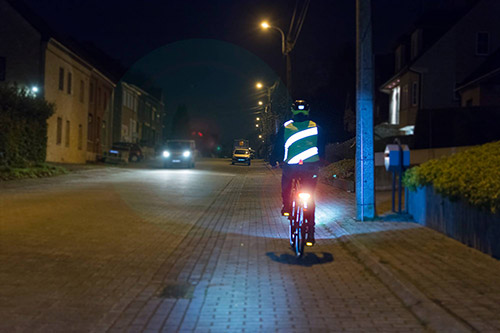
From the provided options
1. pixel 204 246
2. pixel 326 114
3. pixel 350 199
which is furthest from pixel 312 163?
pixel 326 114

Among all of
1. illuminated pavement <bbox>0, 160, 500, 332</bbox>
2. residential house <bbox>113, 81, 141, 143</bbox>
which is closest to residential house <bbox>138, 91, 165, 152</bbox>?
residential house <bbox>113, 81, 141, 143</bbox>

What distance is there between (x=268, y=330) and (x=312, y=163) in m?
3.62

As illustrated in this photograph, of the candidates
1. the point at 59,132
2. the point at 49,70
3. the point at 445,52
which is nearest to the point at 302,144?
the point at 445,52

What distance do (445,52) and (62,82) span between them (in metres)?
24.1

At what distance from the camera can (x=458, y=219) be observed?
877 centimetres

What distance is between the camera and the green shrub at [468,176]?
770 centimetres

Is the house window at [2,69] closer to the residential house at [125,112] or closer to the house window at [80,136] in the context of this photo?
the house window at [80,136]

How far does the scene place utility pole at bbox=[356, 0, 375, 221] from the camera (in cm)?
1071

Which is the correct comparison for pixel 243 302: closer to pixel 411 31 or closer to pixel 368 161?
pixel 368 161

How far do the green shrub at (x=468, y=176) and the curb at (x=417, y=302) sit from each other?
170cm

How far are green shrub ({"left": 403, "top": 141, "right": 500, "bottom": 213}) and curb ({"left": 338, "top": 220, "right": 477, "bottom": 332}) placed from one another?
1695 mm

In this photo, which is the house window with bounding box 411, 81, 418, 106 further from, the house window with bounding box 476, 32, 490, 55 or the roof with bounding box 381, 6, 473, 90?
the house window with bounding box 476, 32, 490, 55

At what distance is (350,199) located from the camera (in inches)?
612

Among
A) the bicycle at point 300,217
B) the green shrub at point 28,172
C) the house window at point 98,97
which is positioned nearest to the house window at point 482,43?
the green shrub at point 28,172
